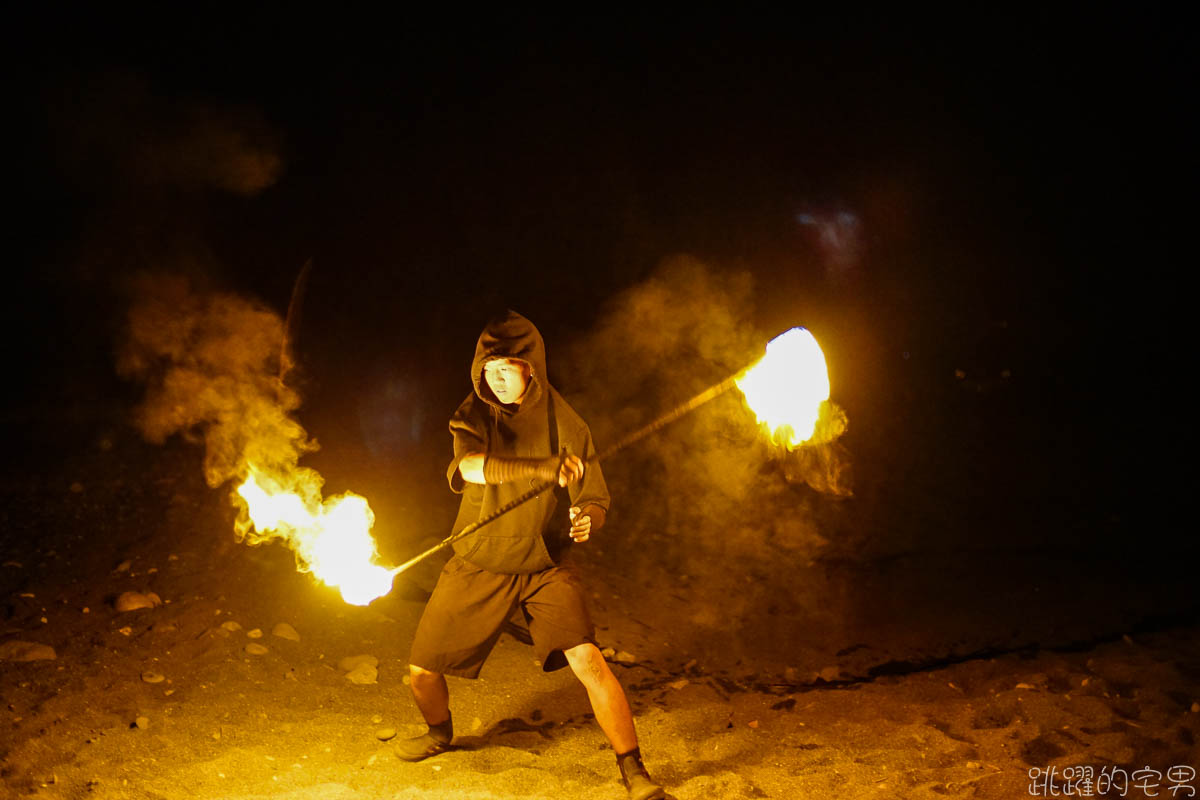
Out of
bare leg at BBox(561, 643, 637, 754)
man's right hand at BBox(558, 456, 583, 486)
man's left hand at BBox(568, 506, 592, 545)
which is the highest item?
man's right hand at BBox(558, 456, 583, 486)

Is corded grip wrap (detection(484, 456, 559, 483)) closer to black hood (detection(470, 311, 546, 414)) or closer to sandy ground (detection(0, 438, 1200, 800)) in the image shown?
black hood (detection(470, 311, 546, 414))

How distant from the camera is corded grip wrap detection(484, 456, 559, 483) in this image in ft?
11.6

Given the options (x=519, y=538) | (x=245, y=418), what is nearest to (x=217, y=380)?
(x=245, y=418)

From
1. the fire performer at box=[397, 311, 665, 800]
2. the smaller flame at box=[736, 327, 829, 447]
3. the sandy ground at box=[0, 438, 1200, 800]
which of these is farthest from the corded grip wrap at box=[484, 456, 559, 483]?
the sandy ground at box=[0, 438, 1200, 800]

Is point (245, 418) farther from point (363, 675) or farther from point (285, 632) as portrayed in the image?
point (363, 675)

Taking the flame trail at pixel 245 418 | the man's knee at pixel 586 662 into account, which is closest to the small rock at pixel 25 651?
the flame trail at pixel 245 418

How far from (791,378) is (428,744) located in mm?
2609

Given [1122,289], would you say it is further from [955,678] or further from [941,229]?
[955,678]

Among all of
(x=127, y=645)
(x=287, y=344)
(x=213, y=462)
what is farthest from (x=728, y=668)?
(x=287, y=344)

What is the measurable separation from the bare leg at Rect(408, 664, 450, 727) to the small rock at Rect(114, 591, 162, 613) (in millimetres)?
2853

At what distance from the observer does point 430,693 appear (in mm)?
3848

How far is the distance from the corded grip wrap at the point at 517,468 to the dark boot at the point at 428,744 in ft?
4.48

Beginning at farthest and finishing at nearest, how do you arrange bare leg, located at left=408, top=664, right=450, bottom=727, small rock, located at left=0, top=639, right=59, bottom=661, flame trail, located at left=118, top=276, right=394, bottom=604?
small rock, located at left=0, top=639, right=59, bottom=661
flame trail, located at left=118, top=276, right=394, bottom=604
bare leg, located at left=408, top=664, right=450, bottom=727

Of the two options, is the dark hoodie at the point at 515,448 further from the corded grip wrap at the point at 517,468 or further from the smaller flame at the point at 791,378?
the smaller flame at the point at 791,378
